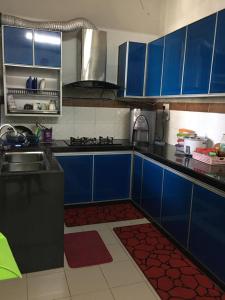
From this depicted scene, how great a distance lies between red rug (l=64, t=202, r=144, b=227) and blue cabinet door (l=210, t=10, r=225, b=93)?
63.0 inches

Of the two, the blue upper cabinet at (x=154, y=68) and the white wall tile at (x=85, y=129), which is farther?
the white wall tile at (x=85, y=129)

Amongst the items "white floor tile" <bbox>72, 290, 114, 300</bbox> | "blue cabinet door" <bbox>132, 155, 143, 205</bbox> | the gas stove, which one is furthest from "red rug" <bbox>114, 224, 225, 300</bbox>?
the gas stove

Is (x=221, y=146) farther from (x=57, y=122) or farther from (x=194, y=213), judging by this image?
(x=57, y=122)

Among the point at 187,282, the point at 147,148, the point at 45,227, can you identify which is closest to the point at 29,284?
the point at 45,227

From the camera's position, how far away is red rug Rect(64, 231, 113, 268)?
2.12 meters

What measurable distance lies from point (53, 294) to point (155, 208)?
1.29m

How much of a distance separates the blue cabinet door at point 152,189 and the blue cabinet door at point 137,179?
0.11 meters

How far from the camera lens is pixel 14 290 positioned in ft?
5.84

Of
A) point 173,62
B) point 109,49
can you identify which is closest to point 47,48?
point 109,49

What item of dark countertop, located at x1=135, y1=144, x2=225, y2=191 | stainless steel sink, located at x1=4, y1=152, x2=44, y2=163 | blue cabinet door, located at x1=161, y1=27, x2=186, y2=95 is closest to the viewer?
dark countertop, located at x1=135, y1=144, x2=225, y2=191

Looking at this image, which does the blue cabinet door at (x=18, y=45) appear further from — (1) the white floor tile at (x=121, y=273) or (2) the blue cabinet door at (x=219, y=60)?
(1) the white floor tile at (x=121, y=273)

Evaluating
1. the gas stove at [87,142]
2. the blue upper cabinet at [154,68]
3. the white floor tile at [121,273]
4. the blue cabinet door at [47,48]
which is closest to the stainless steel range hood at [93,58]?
the blue cabinet door at [47,48]

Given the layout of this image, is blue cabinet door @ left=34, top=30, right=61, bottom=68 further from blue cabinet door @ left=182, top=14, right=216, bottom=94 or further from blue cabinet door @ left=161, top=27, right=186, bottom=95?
blue cabinet door @ left=182, top=14, right=216, bottom=94

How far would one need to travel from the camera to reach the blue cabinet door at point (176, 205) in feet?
7.05
